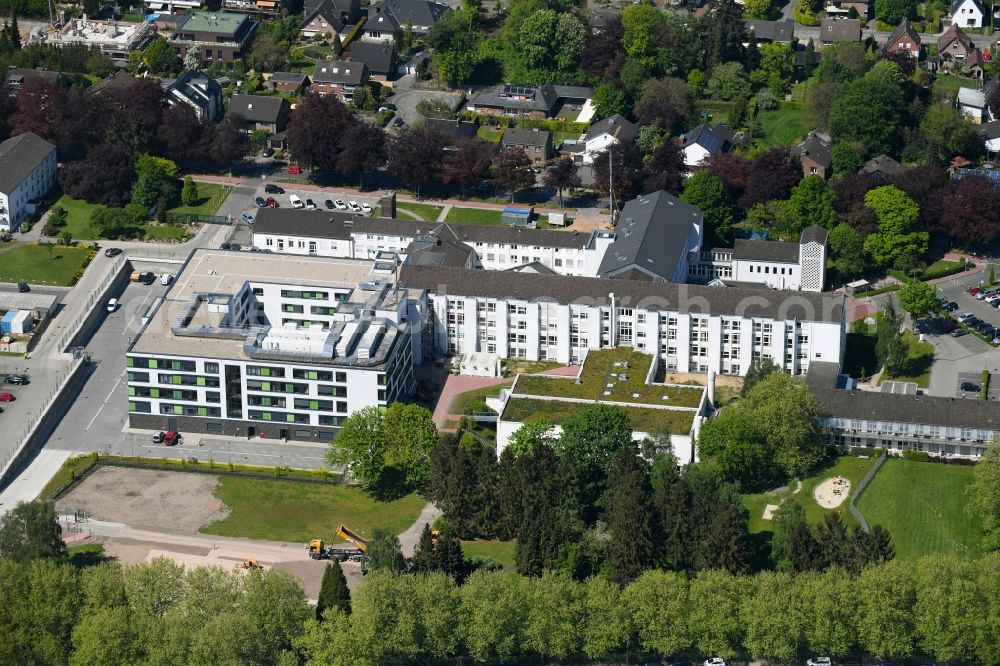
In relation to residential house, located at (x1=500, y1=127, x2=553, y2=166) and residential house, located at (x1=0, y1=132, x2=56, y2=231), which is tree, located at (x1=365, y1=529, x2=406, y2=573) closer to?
residential house, located at (x1=0, y1=132, x2=56, y2=231)

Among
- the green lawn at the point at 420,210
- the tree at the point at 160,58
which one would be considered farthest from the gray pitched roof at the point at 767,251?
the tree at the point at 160,58

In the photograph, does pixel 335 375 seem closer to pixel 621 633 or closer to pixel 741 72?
pixel 621 633

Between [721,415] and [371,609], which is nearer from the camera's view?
[371,609]

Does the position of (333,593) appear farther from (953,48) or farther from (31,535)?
(953,48)

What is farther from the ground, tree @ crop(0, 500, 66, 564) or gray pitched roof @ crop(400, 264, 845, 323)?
gray pitched roof @ crop(400, 264, 845, 323)

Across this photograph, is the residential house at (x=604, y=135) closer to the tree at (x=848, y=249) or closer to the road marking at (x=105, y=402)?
the tree at (x=848, y=249)

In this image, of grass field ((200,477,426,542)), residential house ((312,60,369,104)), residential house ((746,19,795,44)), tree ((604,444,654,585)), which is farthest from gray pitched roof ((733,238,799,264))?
residential house ((312,60,369,104))

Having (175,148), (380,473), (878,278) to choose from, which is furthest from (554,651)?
(175,148)
